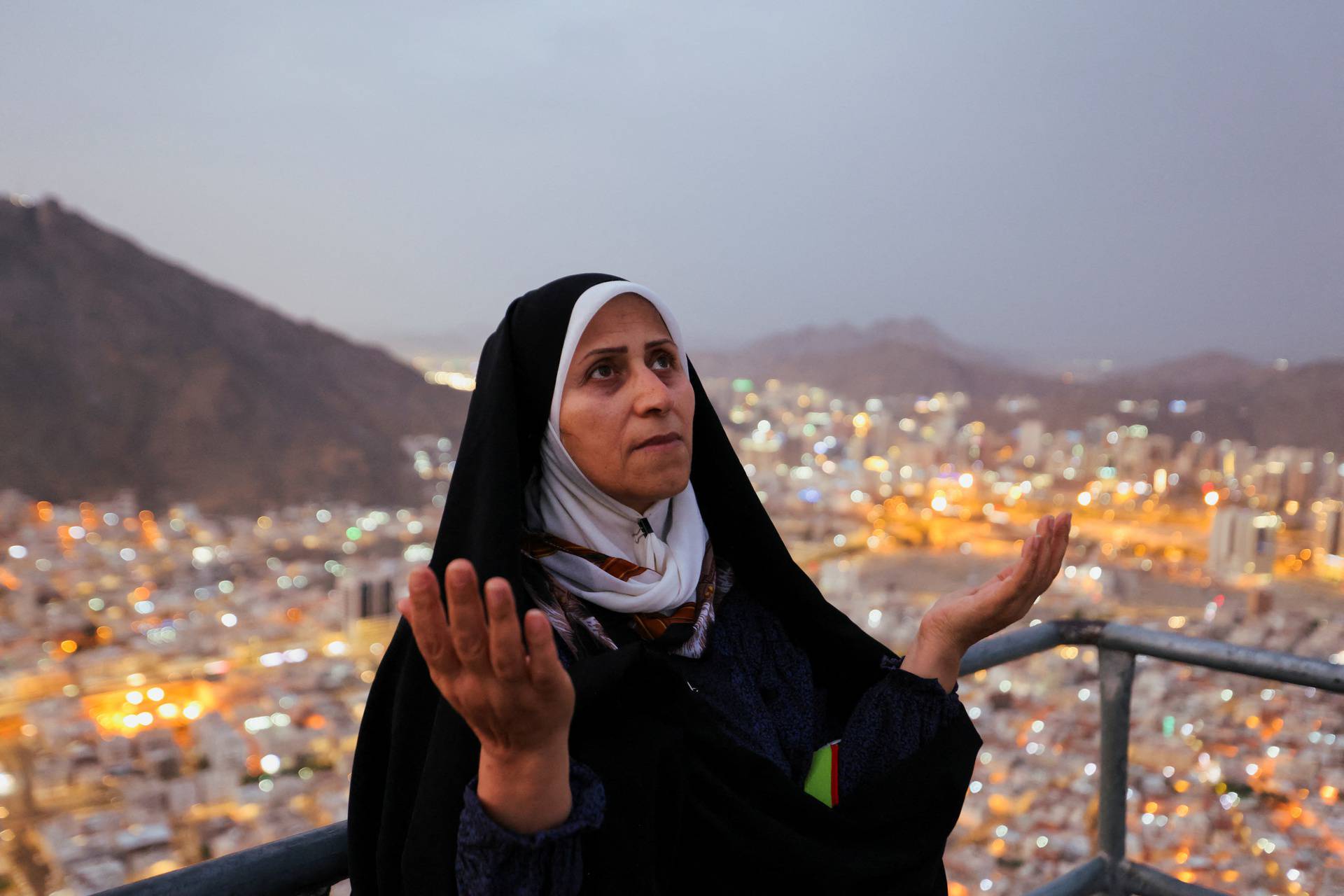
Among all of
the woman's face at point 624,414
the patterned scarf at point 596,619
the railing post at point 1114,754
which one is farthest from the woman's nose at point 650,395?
the railing post at point 1114,754

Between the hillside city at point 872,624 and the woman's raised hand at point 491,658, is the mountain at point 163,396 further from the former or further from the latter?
the woman's raised hand at point 491,658

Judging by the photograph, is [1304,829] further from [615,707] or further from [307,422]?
[307,422]

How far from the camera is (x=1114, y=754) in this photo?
1703 mm

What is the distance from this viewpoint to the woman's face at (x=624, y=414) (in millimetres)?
1115

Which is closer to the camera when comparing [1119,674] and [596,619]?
[596,619]

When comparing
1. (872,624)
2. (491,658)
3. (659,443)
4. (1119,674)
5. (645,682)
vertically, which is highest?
(659,443)

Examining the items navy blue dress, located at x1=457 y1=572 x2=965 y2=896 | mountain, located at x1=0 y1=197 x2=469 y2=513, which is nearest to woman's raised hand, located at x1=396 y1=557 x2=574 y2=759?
navy blue dress, located at x1=457 y1=572 x2=965 y2=896

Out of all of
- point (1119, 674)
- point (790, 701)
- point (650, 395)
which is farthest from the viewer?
point (1119, 674)

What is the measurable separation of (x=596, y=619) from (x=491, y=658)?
397mm

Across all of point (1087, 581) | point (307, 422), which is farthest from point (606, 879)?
point (307, 422)

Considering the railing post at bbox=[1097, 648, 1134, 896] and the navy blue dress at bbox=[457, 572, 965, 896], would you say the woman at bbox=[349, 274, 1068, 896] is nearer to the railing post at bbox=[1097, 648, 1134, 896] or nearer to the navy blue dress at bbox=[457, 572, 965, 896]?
the navy blue dress at bbox=[457, 572, 965, 896]

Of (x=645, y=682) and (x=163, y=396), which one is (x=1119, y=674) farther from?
(x=163, y=396)

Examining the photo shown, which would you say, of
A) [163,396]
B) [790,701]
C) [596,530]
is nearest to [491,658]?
[596,530]

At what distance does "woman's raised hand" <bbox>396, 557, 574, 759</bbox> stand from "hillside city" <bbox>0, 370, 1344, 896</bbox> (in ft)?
4.60
